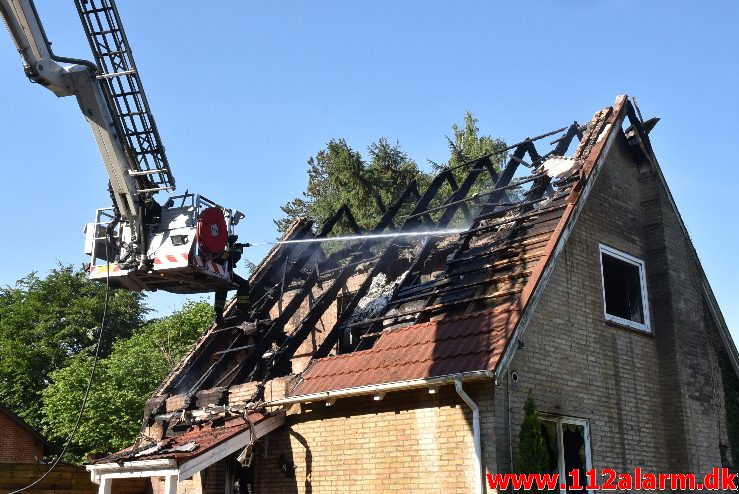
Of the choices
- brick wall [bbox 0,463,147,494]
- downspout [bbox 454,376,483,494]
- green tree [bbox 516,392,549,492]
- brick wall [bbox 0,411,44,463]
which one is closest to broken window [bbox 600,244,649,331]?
green tree [bbox 516,392,549,492]

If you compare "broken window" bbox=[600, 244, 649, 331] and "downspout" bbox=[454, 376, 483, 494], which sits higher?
"broken window" bbox=[600, 244, 649, 331]

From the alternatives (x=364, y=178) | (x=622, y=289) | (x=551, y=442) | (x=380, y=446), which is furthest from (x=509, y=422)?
(x=364, y=178)

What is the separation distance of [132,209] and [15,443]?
61.7 feet

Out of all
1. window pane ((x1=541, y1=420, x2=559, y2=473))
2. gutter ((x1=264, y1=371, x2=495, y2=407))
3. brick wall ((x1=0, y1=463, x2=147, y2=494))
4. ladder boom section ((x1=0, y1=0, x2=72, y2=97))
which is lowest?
brick wall ((x1=0, y1=463, x2=147, y2=494))

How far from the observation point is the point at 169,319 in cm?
3553

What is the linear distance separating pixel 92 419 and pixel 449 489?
22.0m

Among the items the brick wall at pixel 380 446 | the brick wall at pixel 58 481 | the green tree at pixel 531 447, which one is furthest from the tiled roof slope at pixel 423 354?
the brick wall at pixel 58 481

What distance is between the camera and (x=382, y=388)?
9258 millimetres

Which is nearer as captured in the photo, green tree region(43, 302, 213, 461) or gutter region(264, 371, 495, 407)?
gutter region(264, 371, 495, 407)

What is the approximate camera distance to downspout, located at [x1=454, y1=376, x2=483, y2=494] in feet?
28.0

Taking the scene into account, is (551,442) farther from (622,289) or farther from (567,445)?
(622,289)

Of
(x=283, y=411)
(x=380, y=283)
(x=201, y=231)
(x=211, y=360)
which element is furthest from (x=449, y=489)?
(x=211, y=360)

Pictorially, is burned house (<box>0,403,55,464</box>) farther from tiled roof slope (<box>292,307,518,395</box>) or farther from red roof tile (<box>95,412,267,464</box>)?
tiled roof slope (<box>292,307,518,395</box>)

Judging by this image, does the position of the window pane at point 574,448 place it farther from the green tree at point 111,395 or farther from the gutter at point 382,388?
the green tree at point 111,395
